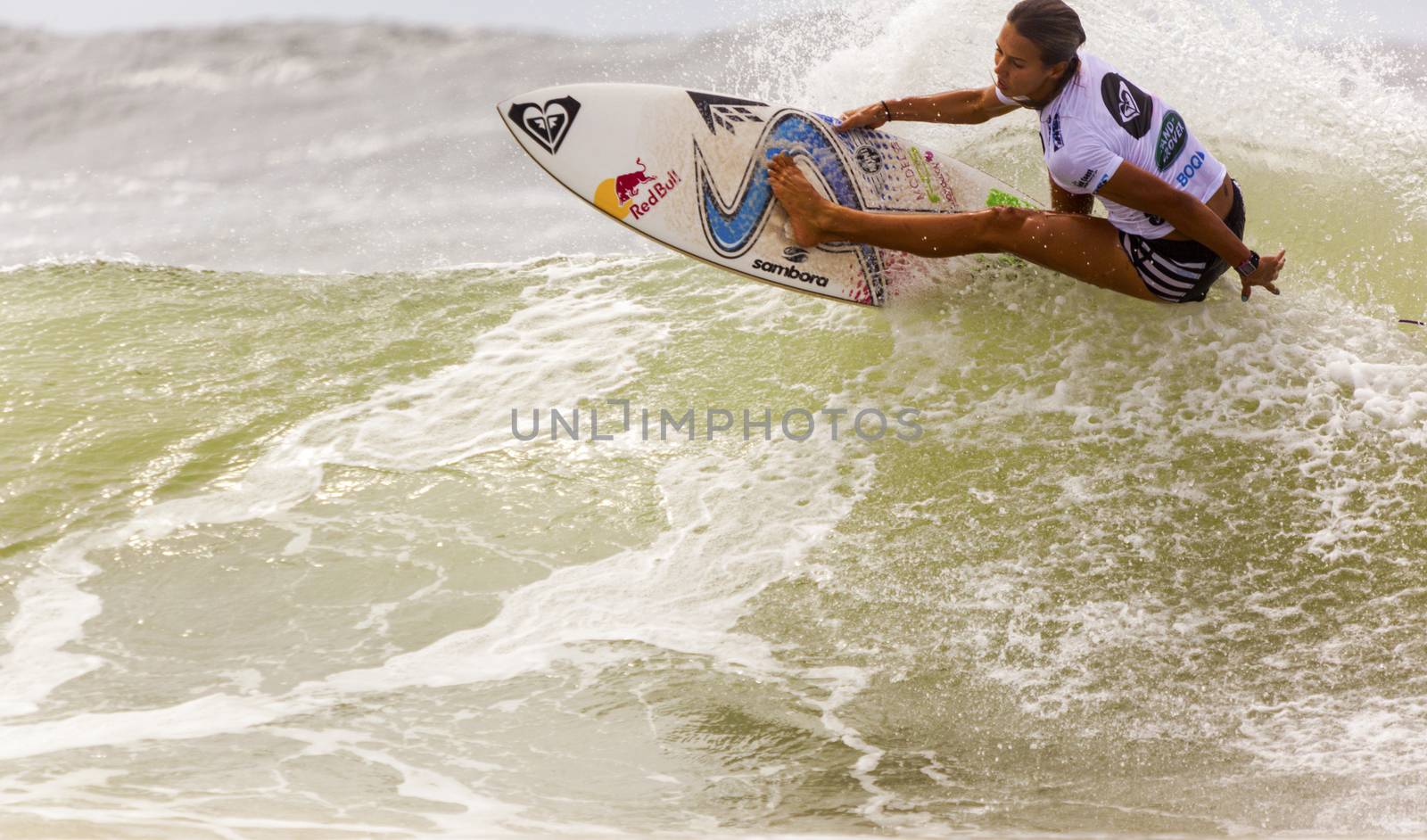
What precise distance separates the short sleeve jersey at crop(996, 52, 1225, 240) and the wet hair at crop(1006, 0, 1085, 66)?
138 mm

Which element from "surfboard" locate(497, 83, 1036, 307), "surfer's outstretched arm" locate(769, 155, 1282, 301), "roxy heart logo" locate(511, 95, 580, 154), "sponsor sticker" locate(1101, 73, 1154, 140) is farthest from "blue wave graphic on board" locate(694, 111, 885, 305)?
"sponsor sticker" locate(1101, 73, 1154, 140)

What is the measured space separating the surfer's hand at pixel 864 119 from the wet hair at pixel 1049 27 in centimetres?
105

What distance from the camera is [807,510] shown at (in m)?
3.85

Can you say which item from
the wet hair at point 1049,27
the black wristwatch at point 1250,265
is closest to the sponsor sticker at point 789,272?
the wet hair at point 1049,27

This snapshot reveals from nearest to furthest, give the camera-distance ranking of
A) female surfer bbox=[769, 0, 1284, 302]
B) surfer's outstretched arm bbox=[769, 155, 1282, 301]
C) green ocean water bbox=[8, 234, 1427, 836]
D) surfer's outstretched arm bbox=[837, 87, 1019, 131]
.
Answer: green ocean water bbox=[8, 234, 1427, 836] < female surfer bbox=[769, 0, 1284, 302] < surfer's outstretched arm bbox=[769, 155, 1282, 301] < surfer's outstretched arm bbox=[837, 87, 1019, 131]

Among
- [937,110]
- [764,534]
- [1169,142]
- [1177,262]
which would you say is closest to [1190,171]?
[1169,142]

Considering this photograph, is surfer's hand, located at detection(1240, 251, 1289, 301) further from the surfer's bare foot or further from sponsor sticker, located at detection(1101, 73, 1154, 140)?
the surfer's bare foot

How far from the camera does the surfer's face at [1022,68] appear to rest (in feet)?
11.0

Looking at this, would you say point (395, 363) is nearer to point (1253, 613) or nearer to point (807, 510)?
point (807, 510)

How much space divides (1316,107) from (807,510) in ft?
11.3

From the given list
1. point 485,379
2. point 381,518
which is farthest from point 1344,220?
point 381,518

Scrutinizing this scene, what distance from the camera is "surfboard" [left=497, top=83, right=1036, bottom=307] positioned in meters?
4.25

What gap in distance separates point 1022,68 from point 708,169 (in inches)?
51.8

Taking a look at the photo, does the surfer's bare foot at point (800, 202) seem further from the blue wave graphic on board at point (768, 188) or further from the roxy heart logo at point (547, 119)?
the roxy heart logo at point (547, 119)
